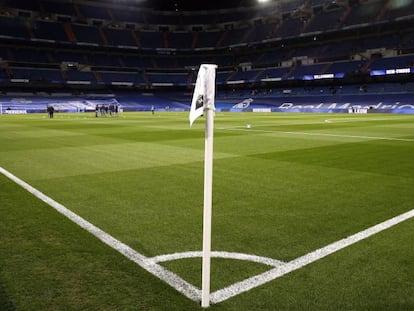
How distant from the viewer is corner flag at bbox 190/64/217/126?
288cm

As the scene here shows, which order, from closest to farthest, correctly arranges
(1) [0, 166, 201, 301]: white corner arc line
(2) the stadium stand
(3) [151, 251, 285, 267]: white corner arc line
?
(1) [0, 166, 201, 301]: white corner arc line < (3) [151, 251, 285, 267]: white corner arc line < (2) the stadium stand

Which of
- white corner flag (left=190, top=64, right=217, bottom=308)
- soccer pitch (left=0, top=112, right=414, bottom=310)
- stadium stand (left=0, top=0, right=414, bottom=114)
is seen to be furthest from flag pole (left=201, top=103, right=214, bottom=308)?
stadium stand (left=0, top=0, right=414, bottom=114)

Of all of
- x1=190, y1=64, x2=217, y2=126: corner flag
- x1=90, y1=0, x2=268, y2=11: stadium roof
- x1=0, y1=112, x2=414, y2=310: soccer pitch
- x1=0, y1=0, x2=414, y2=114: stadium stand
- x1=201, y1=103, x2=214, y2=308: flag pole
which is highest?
x1=90, y1=0, x2=268, y2=11: stadium roof

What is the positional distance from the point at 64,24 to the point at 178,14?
29.6 meters

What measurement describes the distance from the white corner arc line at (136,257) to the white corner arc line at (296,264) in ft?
0.80

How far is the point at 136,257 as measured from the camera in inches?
157

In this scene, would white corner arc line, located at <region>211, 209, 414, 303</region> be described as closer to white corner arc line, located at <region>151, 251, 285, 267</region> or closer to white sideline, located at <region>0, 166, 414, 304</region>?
white sideline, located at <region>0, 166, 414, 304</region>

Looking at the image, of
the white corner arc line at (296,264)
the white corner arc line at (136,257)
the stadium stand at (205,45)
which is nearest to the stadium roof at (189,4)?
the stadium stand at (205,45)

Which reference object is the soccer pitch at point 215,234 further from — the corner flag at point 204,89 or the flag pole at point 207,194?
the corner flag at point 204,89

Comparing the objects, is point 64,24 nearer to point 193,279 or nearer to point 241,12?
point 241,12

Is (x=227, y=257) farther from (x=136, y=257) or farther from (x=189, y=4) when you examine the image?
(x=189, y=4)

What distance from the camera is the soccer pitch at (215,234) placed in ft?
10.5

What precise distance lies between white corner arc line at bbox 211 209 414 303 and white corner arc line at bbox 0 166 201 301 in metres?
0.24

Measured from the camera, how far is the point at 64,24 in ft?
269
